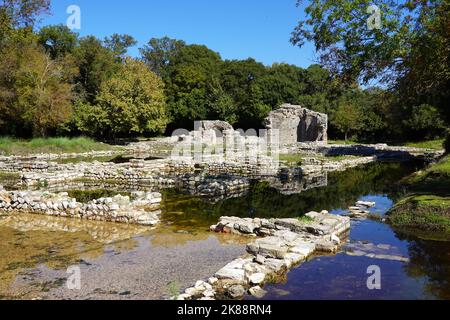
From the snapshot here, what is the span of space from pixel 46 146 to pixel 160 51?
184 ft

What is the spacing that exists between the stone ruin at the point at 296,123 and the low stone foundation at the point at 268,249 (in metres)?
44.0

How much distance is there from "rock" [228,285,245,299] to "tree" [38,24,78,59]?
187 feet

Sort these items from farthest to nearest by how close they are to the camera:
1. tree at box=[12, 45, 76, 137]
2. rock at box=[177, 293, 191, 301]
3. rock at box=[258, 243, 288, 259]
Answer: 1. tree at box=[12, 45, 76, 137]
2. rock at box=[258, 243, 288, 259]
3. rock at box=[177, 293, 191, 301]

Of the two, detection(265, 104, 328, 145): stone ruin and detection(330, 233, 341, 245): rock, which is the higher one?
detection(265, 104, 328, 145): stone ruin

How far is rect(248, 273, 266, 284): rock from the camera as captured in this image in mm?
9562

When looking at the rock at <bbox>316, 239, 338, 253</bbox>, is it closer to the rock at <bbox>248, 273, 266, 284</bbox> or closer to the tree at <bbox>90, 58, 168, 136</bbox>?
the rock at <bbox>248, 273, 266, 284</bbox>

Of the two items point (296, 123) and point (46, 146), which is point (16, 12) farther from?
point (296, 123)

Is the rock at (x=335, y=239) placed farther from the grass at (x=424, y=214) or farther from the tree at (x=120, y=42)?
the tree at (x=120, y=42)

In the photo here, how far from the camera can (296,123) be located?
60688 millimetres

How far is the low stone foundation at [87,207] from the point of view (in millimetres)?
16203

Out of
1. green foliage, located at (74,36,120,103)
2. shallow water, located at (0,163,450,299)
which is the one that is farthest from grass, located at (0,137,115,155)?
shallow water, located at (0,163,450,299)

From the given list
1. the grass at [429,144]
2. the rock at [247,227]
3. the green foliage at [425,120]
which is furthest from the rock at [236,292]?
the green foliage at [425,120]
